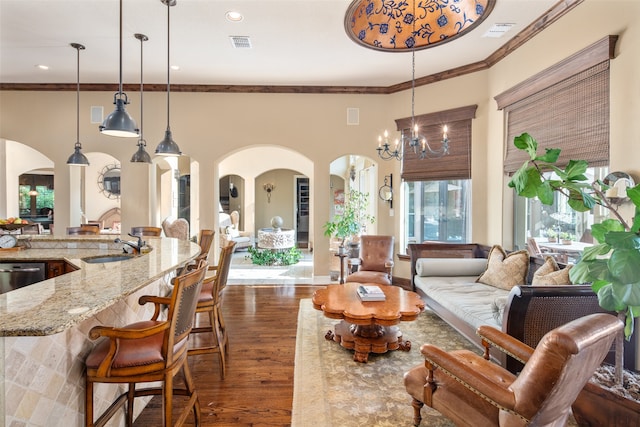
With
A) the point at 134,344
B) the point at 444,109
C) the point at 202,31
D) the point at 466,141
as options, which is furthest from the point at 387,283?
A: the point at 202,31

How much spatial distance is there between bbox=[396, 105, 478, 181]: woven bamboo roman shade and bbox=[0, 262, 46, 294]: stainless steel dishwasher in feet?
15.6

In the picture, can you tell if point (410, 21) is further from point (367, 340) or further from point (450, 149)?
point (367, 340)

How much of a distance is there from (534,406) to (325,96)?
5.22 m

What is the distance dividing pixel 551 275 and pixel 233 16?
158 inches

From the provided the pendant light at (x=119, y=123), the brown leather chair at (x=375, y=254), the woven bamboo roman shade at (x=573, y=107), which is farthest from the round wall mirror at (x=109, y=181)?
the woven bamboo roman shade at (x=573, y=107)

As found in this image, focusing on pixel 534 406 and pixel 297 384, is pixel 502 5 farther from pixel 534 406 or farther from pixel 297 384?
pixel 297 384

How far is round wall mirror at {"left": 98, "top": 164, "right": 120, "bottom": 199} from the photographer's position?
33.9 feet

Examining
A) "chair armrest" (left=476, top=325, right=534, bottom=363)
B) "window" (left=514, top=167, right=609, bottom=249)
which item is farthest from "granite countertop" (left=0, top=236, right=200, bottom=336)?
"window" (left=514, top=167, right=609, bottom=249)

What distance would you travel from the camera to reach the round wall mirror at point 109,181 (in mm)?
10320

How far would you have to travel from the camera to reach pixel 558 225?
3709mm

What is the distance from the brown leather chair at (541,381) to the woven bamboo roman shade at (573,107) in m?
2.21

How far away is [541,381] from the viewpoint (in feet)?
4.46

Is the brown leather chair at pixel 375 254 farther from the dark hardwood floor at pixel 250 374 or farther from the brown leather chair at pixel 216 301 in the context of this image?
→ the brown leather chair at pixel 216 301

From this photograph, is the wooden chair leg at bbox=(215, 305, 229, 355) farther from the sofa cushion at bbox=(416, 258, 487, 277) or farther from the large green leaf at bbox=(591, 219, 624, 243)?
the large green leaf at bbox=(591, 219, 624, 243)
